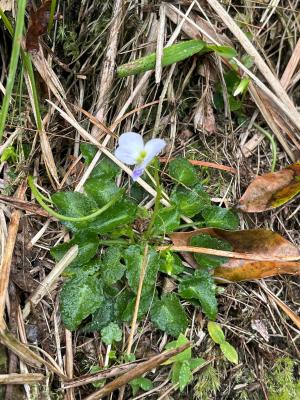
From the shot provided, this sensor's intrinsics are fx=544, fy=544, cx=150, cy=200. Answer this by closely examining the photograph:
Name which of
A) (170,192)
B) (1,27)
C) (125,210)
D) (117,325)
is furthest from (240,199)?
(1,27)

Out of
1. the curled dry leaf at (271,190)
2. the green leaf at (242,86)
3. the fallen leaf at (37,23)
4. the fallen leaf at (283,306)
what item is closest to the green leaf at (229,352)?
the fallen leaf at (283,306)

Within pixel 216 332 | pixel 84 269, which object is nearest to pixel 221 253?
pixel 216 332

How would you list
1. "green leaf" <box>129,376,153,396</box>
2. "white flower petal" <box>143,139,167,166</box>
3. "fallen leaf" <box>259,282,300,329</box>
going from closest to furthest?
1. "white flower petal" <box>143,139,167,166</box>
2. "green leaf" <box>129,376,153,396</box>
3. "fallen leaf" <box>259,282,300,329</box>

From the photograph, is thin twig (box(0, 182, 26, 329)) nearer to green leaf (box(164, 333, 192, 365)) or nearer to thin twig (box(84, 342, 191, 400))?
thin twig (box(84, 342, 191, 400))

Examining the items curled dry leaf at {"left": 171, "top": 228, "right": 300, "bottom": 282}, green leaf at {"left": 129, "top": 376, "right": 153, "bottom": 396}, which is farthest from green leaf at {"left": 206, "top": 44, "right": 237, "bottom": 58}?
green leaf at {"left": 129, "top": 376, "right": 153, "bottom": 396}

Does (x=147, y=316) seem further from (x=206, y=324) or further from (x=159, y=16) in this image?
(x=159, y=16)

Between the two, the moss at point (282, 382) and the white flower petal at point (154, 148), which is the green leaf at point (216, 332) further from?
the white flower petal at point (154, 148)
